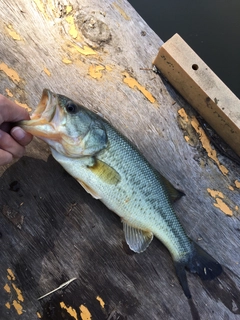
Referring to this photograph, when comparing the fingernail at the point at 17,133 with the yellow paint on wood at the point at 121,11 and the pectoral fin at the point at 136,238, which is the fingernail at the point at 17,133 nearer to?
the pectoral fin at the point at 136,238

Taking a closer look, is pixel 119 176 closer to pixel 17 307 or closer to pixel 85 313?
pixel 85 313

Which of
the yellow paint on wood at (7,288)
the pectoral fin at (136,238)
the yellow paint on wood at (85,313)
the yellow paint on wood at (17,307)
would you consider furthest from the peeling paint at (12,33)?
the yellow paint on wood at (85,313)

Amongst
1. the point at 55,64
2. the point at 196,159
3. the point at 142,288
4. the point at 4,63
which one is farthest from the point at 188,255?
the point at 4,63

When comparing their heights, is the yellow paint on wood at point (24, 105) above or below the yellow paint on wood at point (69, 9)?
below

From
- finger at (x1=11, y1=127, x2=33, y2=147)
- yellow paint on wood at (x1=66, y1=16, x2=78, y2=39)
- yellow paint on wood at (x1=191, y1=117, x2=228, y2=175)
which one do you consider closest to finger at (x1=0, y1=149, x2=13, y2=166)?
finger at (x1=11, y1=127, x2=33, y2=147)

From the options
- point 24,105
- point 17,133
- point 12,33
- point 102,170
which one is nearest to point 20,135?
point 17,133

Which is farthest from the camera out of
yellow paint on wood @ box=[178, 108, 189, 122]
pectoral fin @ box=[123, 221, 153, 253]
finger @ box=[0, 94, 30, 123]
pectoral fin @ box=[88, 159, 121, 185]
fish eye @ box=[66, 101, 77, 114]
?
yellow paint on wood @ box=[178, 108, 189, 122]

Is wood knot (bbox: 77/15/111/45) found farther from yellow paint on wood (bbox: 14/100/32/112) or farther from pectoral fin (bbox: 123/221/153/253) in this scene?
pectoral fin (bbox: 123/221/153/253)

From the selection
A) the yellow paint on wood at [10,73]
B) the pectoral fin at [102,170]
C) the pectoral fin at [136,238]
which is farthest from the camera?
the yellow paint on wood at [10,73]
